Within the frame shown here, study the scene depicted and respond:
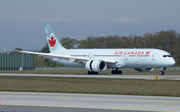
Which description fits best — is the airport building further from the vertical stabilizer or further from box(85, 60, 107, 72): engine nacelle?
box(85, 60, 107, 72): engine nacelle

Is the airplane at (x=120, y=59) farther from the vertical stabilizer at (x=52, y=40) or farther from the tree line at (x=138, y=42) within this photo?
the tree line at (x=138, y=42)

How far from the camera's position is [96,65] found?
52.1m

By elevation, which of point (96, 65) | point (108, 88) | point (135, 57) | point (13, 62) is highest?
point (135, 57)

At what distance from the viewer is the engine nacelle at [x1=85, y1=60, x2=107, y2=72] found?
2052 inches

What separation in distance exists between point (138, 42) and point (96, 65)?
79641mm

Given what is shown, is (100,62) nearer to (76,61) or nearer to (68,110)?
(76,61)

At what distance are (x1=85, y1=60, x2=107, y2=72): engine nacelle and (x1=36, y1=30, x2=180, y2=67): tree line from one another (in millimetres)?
67375

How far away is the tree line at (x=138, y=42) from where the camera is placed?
118m

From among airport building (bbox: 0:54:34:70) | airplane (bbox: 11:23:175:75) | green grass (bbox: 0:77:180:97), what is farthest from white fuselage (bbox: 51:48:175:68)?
airport building (bbox: 0:54:34:70)

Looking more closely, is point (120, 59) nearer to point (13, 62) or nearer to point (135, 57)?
point (135, 57)

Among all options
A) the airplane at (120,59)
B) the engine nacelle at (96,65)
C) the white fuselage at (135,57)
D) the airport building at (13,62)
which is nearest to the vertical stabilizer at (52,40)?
the airplane at (120,59)

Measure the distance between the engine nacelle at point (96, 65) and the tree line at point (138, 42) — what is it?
67.4 meters

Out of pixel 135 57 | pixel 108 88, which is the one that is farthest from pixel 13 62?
pixel 108 88

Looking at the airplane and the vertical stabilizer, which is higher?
the vertical stabilizer
